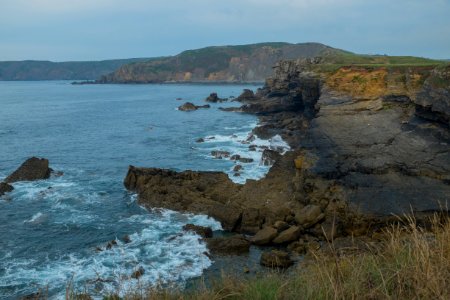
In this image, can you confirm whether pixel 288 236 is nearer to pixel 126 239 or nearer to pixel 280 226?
pixel 280 226

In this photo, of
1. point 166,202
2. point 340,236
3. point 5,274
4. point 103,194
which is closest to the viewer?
point 5,274

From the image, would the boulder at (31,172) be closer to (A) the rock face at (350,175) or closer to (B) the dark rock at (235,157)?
(A) the rock face at (350,175)

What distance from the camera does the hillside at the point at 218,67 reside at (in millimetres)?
177500

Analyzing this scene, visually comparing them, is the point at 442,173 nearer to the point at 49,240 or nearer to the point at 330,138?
the point at 330,138

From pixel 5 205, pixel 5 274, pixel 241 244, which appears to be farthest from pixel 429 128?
pixel 5 205

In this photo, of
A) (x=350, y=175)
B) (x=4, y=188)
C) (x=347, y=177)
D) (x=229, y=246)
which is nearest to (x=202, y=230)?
(x=229, y=246)

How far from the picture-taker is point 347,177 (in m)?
21.2

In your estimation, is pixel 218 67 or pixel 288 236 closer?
pixel 288 236

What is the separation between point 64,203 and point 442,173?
770 inches

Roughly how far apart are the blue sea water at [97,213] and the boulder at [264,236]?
2181 millimetres

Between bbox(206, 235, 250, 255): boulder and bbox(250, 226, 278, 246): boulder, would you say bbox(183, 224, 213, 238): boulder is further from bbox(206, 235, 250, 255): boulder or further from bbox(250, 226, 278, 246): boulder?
bbox(250, 226, 278, 246): boulder

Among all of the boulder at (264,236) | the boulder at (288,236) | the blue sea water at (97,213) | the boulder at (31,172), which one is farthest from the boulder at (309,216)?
the boulder at (31,172)

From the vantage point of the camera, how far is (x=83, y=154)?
3766 cm

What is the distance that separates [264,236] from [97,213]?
960cm
